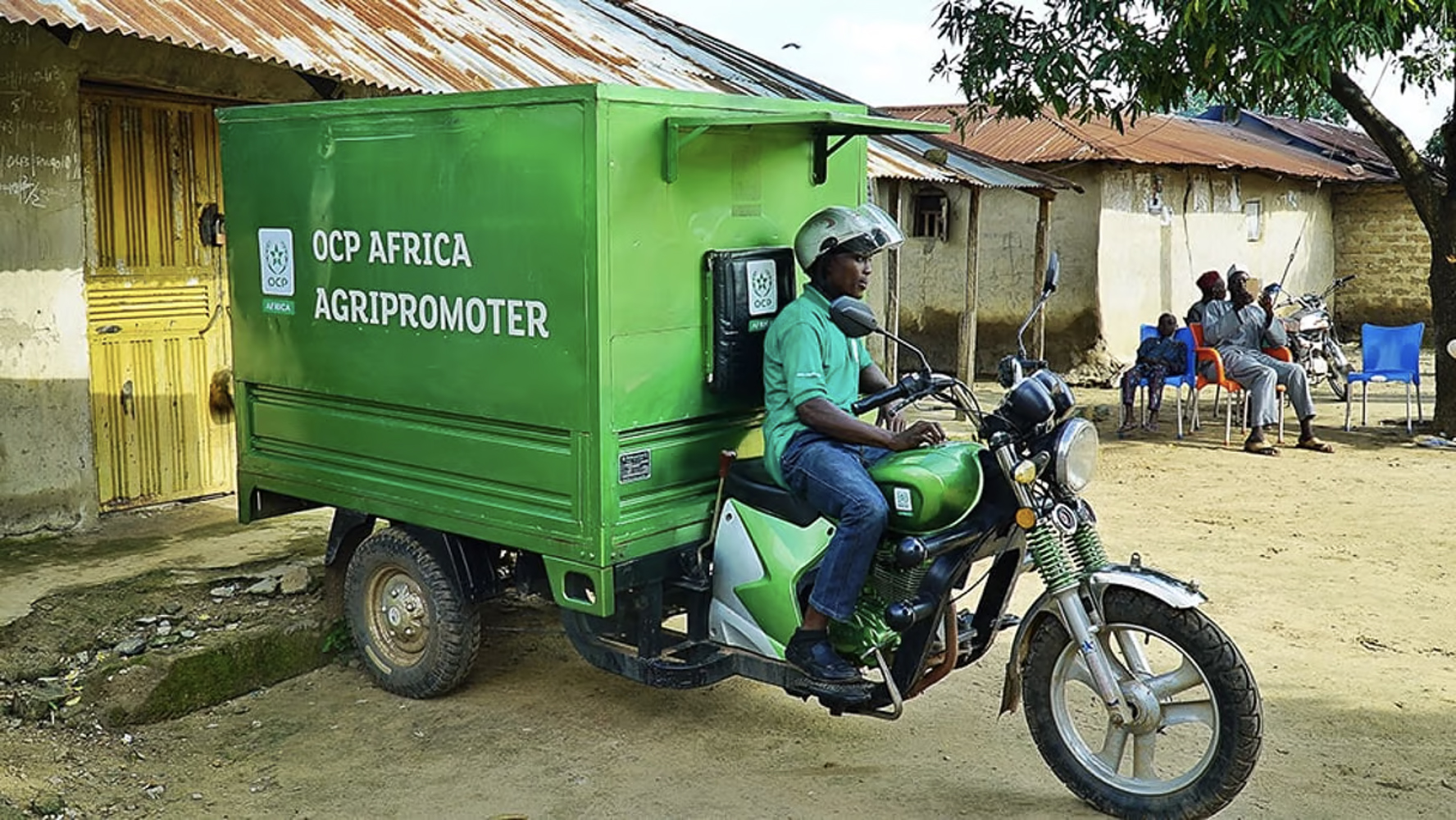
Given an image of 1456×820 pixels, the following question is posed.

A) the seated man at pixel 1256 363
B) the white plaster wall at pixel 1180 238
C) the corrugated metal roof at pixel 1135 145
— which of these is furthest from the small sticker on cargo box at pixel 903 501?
the white plaster wall at pixel 1180 238

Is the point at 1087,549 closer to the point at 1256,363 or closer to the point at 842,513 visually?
the point at 842,513

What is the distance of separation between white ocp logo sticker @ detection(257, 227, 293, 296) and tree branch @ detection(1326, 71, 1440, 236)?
30.7 ft

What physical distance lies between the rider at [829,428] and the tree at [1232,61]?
508 cm

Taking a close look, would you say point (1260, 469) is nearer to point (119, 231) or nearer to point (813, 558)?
point (813, 558)

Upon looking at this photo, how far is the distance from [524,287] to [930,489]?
55.9 inches

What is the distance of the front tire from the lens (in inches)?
197

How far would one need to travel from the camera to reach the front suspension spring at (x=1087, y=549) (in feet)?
13.3

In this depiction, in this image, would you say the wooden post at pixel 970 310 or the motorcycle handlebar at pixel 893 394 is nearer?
the motorcycle handlebar at pixel 893 394

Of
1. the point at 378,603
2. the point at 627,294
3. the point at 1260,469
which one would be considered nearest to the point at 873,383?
the point at 627,294

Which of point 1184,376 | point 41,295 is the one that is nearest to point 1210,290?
point 1184,376

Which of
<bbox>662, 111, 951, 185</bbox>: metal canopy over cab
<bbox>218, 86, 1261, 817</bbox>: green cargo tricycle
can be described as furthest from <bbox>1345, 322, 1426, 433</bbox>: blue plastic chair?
<bbox>662, 111, 951, 185</bbox>: metal canopy over cab

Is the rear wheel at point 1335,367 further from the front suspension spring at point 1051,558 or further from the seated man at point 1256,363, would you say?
the front suspension spring at point 1051,558

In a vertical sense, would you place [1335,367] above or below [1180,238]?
below

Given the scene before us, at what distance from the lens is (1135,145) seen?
17094mm
